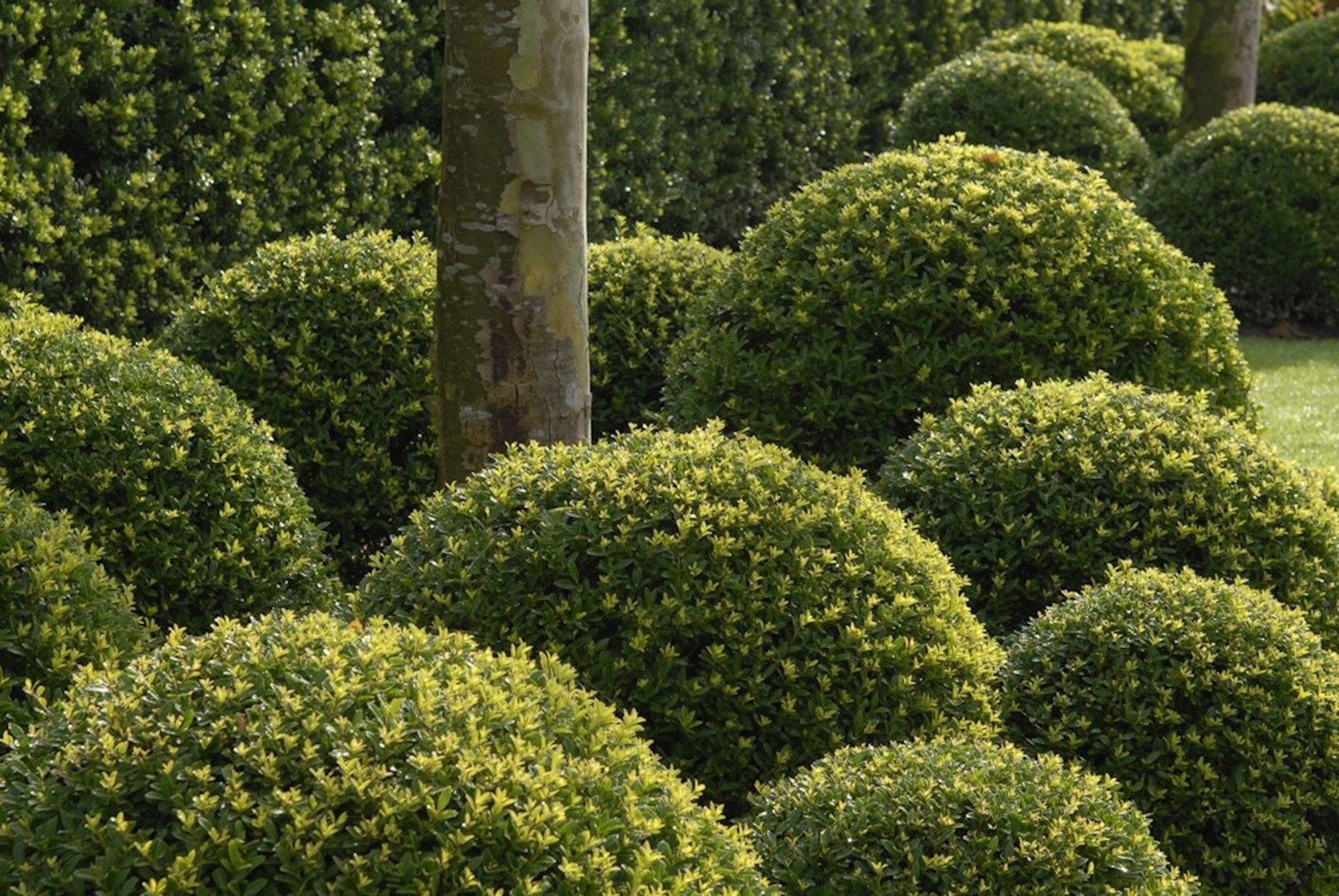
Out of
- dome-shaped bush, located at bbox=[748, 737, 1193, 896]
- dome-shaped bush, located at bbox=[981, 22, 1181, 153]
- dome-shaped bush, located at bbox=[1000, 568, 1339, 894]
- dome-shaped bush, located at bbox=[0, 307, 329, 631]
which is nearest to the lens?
dome-shaped bush, located at bbox=[748, 737, 1193, 896]

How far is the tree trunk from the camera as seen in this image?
1345 centimetres

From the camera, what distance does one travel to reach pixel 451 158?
15.5 feet

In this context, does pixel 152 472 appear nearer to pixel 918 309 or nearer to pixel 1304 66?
pixel 918 309

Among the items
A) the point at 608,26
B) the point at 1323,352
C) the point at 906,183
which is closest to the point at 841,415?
the point at 906,183

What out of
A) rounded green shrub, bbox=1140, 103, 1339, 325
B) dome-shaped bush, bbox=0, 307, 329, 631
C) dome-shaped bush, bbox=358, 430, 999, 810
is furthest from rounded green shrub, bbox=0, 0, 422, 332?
rounded green shrub, bbox=1140, 103, 1339, 325

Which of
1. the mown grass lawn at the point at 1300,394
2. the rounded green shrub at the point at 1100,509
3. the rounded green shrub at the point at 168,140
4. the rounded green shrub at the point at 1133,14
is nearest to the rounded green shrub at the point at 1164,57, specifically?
the rounded green shrub at the point at 1133,14

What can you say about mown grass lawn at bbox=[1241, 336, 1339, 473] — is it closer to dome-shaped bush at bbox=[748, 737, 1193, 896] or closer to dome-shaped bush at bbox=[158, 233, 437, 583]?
dome-shaped bush at bbox=[158, 233, 437, 583]

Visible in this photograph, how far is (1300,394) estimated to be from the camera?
408 inches

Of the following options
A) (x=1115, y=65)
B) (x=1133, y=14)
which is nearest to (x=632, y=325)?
(x=1115, y=65)

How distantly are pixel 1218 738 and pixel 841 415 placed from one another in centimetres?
169

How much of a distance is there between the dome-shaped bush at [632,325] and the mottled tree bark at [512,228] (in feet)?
4.83

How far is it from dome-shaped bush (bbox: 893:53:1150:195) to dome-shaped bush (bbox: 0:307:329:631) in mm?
8004

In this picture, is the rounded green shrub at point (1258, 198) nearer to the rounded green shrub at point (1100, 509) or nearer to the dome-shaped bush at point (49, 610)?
the rounded green shrub at point (1100, 509)

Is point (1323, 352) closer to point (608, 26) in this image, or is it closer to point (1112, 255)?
point (608, 26)
